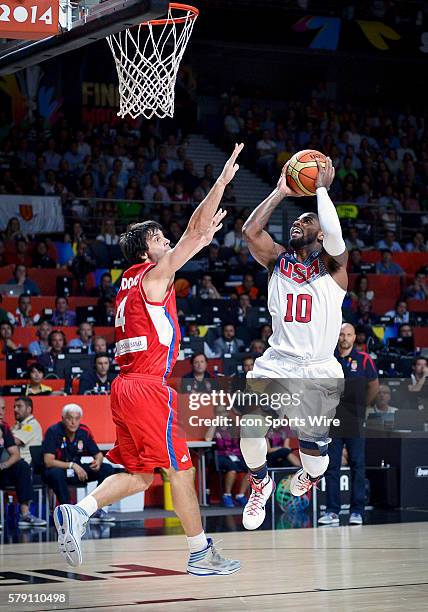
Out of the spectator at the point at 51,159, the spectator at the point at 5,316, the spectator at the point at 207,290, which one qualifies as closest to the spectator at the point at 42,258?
the spectator at the point at 5,316

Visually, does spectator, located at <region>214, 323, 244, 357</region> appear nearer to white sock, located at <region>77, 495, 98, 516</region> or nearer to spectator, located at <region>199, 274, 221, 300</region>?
spectator, located at <region>199, 274, 221, 300</region>

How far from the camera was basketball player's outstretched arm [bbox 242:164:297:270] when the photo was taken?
25.5ft

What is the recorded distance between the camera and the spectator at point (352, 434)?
482 inches

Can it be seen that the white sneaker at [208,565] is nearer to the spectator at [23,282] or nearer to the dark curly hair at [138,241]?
the dark curly hair at [138,241]

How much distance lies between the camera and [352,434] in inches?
500

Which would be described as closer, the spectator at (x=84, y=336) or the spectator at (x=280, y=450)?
A: the spectator at (x=280, y=450)

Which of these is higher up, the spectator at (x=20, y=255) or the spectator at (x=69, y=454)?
the spectator at (x=20, y=255)

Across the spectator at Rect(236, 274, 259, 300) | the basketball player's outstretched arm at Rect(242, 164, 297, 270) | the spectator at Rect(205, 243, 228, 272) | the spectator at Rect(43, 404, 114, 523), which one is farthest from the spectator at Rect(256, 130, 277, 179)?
the basketball player's outstretched arm at Rect(242, 164, 297, 270)

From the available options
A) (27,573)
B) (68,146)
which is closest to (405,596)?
(27,573)

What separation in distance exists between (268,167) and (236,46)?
328cm

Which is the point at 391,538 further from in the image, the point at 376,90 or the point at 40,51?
the point at 376,90

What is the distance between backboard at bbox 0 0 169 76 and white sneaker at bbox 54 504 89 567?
10.8 ft

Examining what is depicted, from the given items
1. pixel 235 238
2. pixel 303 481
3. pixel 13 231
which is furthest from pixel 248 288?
pixel 303 481

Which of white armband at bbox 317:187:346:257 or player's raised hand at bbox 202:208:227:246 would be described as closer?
player's raised hand at bbox 202:208:227:246
